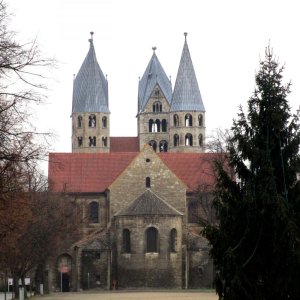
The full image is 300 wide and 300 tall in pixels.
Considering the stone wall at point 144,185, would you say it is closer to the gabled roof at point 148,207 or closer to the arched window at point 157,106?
the gabled roof at point 148,207

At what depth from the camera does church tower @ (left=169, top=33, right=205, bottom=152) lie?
139125mm

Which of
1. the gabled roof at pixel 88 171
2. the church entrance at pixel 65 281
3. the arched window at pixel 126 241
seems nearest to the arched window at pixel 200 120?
the gabled roof at pixel 88 171

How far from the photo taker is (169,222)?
286 feet

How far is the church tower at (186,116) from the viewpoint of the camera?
139125mm

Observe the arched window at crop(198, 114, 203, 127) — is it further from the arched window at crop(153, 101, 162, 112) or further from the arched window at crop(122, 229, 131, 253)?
the arched window at crop(122, 229, 131, 253)

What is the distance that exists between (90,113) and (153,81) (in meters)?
10.6

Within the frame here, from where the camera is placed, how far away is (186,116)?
140250 mm

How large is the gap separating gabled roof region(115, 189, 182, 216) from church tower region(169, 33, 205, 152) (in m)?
49.6

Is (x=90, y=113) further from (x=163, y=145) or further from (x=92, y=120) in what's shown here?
(x=163, y=145)

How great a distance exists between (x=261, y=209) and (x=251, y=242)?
1.24 meters

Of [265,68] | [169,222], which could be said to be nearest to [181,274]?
[169,222]

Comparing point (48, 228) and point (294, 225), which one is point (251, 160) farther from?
point (48, 228)

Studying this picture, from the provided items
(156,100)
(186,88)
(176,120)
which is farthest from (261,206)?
(156,100)

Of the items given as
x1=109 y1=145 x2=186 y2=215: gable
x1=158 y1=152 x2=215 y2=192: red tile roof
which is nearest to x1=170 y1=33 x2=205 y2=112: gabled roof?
x1=158 y1=152 x2=215 y2=192: red tile roof
